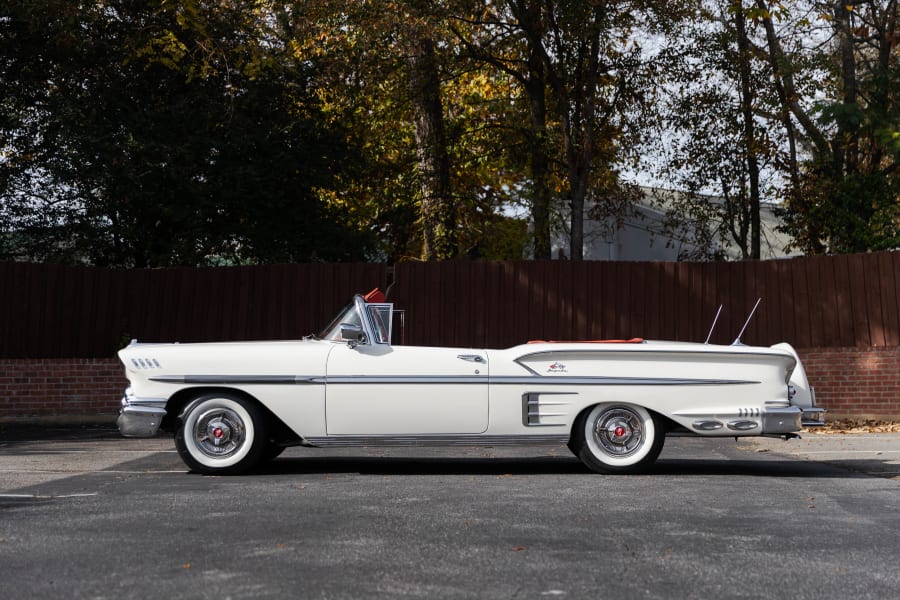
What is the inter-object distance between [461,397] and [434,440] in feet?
1.31

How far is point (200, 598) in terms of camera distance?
484 centimetres

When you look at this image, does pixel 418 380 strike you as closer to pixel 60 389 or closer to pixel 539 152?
pixel 60 389

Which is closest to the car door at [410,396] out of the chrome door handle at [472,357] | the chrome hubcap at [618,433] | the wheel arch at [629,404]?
the chrome door handle at [472,357]

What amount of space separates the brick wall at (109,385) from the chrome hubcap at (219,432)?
24.7 ft

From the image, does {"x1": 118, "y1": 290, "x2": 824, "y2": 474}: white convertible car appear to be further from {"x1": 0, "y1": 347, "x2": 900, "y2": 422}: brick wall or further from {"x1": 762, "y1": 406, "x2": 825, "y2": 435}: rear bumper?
{"x1": 0, "y1": 347, "x2": 900, "y2": 422}: brick wall

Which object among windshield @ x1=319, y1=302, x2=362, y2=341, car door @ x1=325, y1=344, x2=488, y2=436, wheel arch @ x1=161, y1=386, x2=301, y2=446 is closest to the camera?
car door @ x1=325, y1=344, x2=488, y2=436

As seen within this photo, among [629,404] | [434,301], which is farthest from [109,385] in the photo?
[629,404]

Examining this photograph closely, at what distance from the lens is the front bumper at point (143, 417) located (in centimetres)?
916

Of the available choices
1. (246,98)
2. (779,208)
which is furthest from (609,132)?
(246,98)

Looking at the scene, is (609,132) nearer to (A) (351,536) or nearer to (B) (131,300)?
(B) (131,300)

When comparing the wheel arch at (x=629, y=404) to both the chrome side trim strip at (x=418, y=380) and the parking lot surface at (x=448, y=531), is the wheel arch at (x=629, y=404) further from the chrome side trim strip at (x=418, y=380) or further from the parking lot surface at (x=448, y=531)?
the parking lot surface at (x=448, y=531)

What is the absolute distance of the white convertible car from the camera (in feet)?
29.9

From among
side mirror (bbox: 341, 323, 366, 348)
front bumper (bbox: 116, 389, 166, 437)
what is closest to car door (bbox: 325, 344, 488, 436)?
side mirror (bbox: 341, 323, 366, 348)

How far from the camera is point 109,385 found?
1639 centimetres
